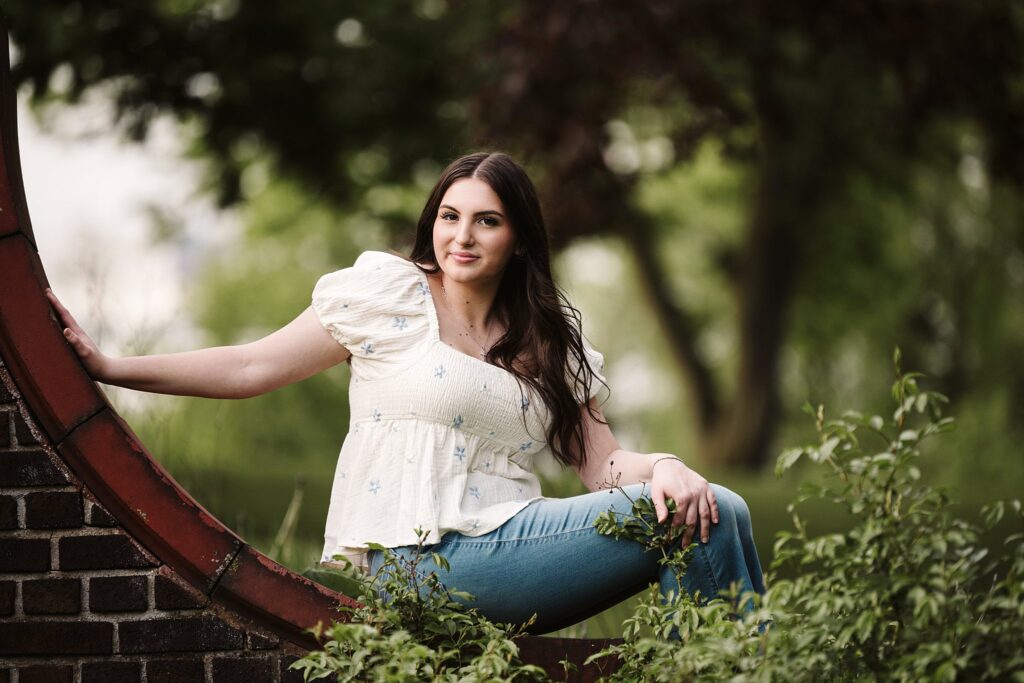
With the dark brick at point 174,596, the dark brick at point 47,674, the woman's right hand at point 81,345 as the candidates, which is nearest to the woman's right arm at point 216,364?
the woman's right hand at point 81,345

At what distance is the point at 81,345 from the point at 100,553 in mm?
494

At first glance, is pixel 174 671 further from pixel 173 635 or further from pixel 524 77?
pixel 524 77

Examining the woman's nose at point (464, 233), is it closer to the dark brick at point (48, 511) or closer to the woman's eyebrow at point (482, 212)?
the woman's eyebrow at point (482, 212)

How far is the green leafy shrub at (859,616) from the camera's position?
2250mm

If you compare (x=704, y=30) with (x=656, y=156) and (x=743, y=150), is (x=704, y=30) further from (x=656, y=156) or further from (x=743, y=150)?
(x=656, y=156)

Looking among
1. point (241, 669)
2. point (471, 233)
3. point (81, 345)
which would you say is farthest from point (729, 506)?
point (81, 345)

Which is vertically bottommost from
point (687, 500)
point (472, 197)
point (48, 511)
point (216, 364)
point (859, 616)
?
point (859, 616)

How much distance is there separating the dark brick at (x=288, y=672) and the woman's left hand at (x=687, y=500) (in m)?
0.94

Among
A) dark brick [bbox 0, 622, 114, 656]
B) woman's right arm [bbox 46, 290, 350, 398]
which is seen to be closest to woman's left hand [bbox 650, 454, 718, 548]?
woman's right arm [bbox 46, 290, 350, 398]

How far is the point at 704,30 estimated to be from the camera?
8219 mm

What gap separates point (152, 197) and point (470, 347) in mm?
10904

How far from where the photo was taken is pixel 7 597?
277 cm

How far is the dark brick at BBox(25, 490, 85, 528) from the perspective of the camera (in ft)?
9.11

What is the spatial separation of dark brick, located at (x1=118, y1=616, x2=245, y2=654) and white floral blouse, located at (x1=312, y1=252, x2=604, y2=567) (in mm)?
339
